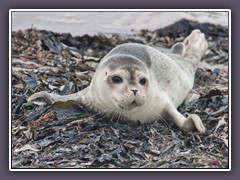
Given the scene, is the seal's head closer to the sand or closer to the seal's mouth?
the seal's mouth

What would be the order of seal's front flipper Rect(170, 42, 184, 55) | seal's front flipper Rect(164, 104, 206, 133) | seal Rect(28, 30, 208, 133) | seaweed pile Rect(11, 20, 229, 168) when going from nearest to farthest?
1. seaweed pile Rect(11, 20, 229, 168)
2. seal Rect(28, 30, 208, 133)
3. seal's front flipper Rect(164, 104, 206, 133)
4. seal's front flipper Rect(170, 42, 184, 55)

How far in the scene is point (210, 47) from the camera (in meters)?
9.09

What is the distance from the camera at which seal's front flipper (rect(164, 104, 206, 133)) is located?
7285 mm

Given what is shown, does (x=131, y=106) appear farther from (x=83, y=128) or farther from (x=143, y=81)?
(x=83, y=128)

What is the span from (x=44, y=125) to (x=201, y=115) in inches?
60.2

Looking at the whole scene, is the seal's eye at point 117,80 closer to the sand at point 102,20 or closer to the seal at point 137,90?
the seal at point 137,90

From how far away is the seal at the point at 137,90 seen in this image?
7.16 meters

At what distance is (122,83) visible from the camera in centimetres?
714

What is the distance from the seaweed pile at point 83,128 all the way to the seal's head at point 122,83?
0.25 meters

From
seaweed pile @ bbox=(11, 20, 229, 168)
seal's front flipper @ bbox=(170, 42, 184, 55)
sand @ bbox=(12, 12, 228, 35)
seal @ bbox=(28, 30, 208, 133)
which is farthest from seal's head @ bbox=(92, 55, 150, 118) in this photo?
seal's front flipper @ bbox=(170, 42, 184, 55)

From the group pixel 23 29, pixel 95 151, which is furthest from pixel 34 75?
pixel 95 151

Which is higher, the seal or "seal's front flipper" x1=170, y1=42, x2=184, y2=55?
"seal's front flipper" x1=170, y1=42, x2=184, y2=55

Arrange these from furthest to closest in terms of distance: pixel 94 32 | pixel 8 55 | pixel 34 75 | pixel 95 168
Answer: pixel 94 32
pixel 34 75
pixel 8 55
pixel 95 168

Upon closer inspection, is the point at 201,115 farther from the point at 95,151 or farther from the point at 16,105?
the point at 16,105
